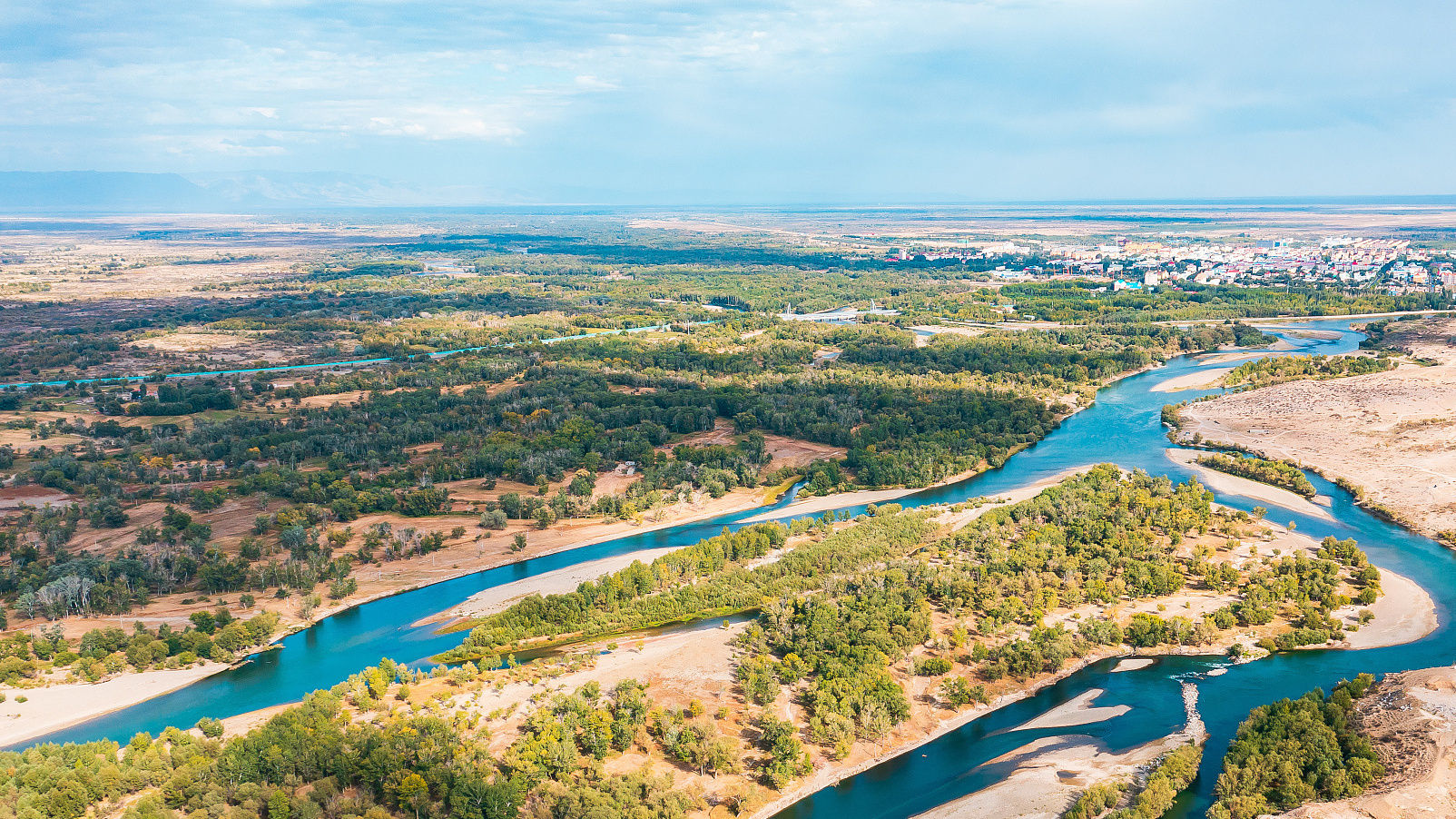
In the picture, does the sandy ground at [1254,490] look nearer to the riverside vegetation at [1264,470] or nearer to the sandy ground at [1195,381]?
the riverside vegetation at [1264,470]

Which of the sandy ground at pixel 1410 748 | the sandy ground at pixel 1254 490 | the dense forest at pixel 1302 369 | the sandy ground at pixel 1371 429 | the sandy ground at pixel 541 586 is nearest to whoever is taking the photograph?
the sandy ground at pixel 1410 748

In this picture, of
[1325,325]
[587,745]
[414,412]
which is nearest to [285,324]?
[414,412]

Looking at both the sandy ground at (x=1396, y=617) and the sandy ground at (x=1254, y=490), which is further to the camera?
the sandy ground at (x=1254, y=490)

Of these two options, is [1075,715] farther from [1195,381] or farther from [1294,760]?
[1195,381]

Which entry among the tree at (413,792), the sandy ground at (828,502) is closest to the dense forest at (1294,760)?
the tree at (413,792)

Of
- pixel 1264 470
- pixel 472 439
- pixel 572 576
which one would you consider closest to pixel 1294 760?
pixel 572 576
